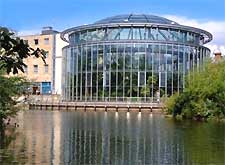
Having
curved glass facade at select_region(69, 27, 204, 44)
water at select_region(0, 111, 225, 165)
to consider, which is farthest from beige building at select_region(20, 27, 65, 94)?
water at select_region(0, 111, 225, 165)

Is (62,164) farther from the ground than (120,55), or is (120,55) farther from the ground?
(120,55)

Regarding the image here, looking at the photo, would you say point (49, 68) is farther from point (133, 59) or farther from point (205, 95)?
point (205, 95)

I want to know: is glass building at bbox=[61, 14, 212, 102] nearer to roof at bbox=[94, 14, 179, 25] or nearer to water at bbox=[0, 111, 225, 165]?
roof at bbox=[94, 14, 179, 25]

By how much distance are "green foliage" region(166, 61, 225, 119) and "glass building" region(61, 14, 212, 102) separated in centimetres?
2306

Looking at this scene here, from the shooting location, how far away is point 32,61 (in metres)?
97.8

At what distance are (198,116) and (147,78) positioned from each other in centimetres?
2740

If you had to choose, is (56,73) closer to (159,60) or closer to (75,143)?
(159,60)

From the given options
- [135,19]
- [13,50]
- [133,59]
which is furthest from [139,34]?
[13,50]

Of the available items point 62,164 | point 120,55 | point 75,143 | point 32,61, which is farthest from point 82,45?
point 62,164

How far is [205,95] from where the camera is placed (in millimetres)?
43344

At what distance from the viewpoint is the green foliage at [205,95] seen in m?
42.5

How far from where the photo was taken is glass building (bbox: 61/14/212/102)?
70.2 m

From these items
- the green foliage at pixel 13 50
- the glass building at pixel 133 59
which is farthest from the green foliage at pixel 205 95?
the green foliage at pixel 13 50

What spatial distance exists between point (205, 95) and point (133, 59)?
2860 cm
